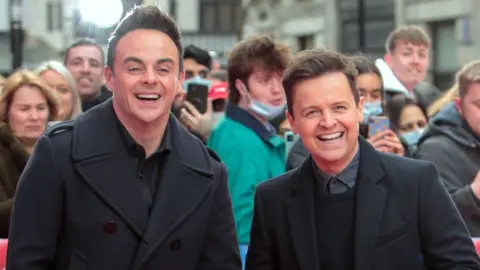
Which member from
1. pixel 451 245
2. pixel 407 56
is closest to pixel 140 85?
pixel 451 245

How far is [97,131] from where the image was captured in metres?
3.24

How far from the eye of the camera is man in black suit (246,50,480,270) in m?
3.13

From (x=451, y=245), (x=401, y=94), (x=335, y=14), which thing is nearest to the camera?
(x=451, y=245)

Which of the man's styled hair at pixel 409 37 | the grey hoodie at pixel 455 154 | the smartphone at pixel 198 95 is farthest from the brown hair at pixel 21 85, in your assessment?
the man's styled hair at pixel 409 37

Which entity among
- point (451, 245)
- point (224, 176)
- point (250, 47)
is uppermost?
point (250, 47)

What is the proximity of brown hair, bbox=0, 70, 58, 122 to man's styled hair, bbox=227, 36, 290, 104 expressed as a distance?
139 cm

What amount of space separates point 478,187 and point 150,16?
219 cm

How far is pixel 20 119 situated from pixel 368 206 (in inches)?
118

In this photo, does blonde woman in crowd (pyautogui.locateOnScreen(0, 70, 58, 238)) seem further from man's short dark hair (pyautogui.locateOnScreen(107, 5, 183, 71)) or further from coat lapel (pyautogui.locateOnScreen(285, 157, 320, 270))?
coat lapel (pyautogui.locateOnScreen(285, 157, 320, 270))

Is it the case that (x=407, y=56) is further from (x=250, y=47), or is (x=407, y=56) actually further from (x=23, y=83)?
(x=23, y=83)

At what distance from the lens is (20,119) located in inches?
214

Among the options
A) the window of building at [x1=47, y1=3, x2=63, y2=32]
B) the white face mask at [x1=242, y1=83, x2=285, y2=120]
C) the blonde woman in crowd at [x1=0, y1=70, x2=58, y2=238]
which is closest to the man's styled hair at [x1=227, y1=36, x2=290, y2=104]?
the white face mask at [x1=242, y1=83, x2=285, y2=120]

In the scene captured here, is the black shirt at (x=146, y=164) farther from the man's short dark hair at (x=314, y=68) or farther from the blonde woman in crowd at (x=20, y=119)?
the blonde woman in crowd at (x=20, y=119)

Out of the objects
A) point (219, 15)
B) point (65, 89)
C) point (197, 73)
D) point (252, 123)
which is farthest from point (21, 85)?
point (219, 15)
